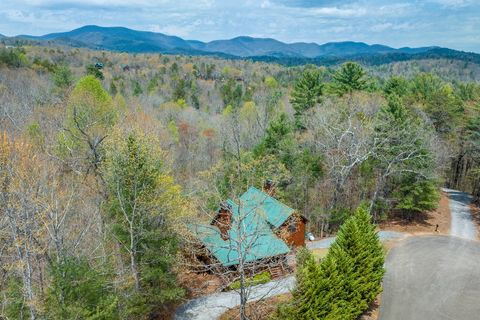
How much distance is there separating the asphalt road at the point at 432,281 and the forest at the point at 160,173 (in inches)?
167

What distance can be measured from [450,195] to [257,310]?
105 feet

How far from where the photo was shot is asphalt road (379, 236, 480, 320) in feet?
63.9

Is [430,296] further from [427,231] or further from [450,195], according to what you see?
[450,195]

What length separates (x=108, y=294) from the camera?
1464cm

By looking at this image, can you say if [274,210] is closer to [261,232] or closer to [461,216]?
[261,232]

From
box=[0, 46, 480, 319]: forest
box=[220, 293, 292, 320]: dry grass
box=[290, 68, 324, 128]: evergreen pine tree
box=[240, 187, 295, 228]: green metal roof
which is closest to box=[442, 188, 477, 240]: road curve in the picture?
box=[0, 46, 480, 319]: forest

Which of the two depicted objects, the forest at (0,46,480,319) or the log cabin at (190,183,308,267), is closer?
the forest at (0,46,480,319)

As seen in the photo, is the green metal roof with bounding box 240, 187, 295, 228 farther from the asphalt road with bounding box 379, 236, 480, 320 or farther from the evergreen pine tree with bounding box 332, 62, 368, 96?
the evergreen pine tree with bounding box 332, 62, 368, 96

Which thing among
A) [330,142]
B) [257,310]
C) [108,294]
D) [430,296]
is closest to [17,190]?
[108,294]

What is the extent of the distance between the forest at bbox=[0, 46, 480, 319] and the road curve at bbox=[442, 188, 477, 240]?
1702 millimetres

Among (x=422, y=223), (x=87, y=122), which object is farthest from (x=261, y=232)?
(x=422, y=223)

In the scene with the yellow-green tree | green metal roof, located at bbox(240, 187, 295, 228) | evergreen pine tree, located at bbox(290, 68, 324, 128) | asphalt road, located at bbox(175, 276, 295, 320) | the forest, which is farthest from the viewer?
evergreen pine tree, located at bbox(290, 68, 324, 128)

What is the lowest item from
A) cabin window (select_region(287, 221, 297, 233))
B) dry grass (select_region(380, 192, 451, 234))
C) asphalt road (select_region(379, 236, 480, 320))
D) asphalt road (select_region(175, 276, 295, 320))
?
asphalt road (select_region(175, 276, 295, 320))

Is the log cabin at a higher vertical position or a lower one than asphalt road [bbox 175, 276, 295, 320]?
higher
